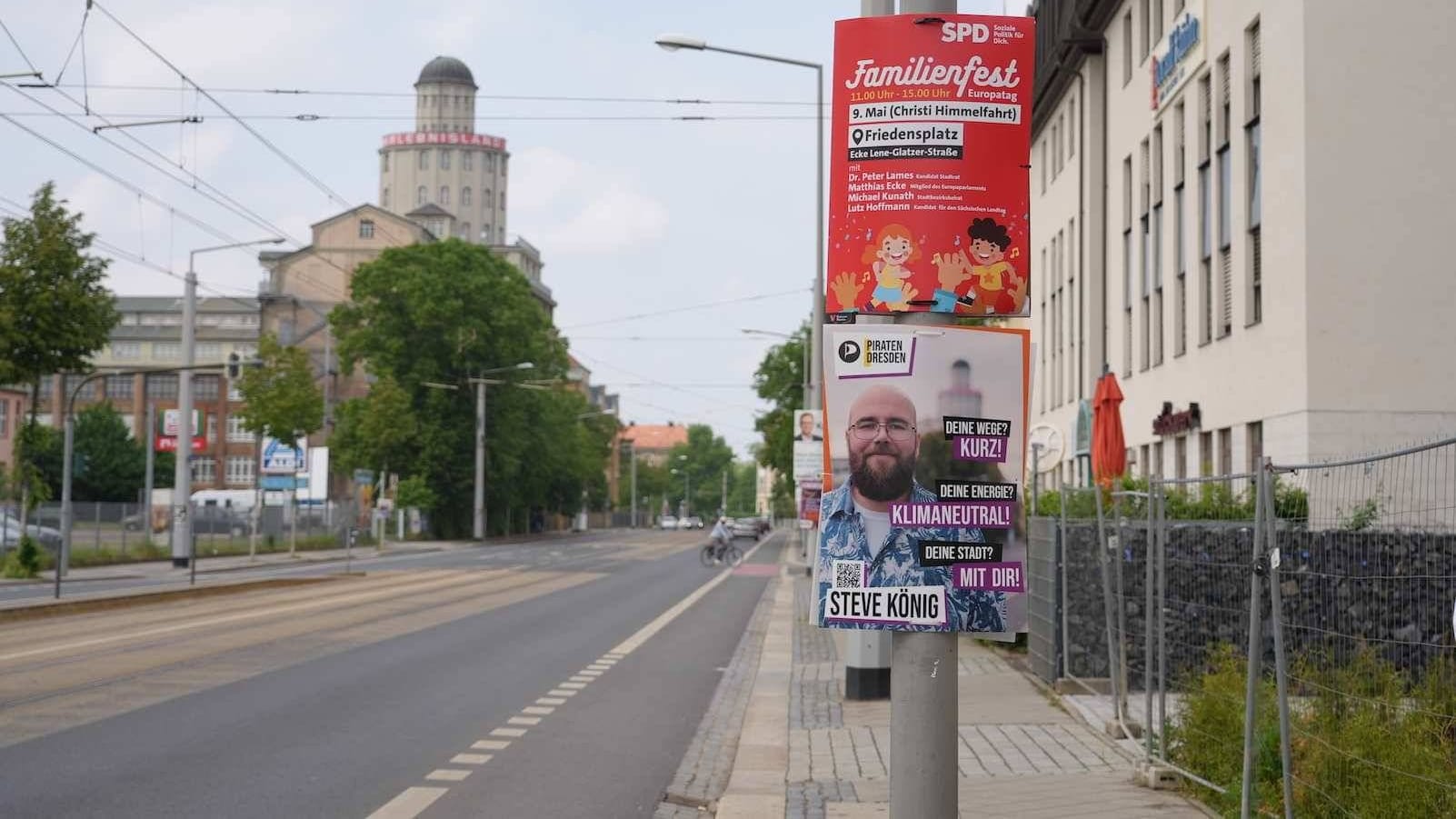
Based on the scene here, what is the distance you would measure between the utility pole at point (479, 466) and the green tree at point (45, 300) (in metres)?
40.7

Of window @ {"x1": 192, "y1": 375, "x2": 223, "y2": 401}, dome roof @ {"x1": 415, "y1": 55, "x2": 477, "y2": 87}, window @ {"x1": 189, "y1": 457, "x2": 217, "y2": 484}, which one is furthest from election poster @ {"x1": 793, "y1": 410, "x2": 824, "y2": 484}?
dome roof @ {"x1": 415, "y1": 55, "x2": 477, "y2": 87}

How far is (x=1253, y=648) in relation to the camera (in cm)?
713

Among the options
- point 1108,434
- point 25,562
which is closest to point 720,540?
point 25,562

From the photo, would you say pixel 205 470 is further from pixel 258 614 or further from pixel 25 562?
pixel 258 614

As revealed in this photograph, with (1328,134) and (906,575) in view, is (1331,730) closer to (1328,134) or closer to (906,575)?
(906,575)

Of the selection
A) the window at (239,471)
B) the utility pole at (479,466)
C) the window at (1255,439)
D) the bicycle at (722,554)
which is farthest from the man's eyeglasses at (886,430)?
the window at (239,471)

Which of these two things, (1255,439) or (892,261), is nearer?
(892,261)

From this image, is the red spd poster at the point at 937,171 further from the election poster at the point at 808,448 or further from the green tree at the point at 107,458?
the green tree at the point at 107,458

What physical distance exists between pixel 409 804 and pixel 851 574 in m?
4.52

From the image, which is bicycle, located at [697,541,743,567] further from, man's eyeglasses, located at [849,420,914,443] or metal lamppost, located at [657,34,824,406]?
man's eyeglasses, located at [849,420,914,443]

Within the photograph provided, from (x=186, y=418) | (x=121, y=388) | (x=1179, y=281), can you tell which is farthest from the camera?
(x=121, y=388)

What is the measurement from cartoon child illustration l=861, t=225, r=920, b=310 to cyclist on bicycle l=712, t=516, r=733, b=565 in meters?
48.5

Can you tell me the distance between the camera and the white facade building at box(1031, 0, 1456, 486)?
21516 millimetres

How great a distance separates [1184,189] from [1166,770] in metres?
21.2
